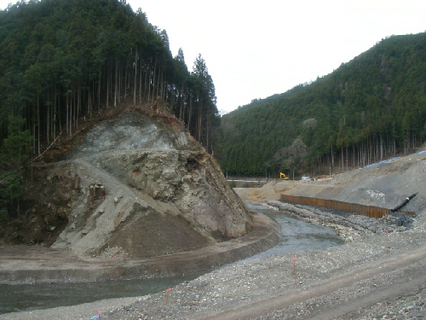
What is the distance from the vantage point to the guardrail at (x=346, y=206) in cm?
4219

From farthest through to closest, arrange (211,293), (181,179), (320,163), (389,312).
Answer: (320,163), (181,179), (211,293), (389,312)

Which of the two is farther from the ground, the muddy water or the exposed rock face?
the exposed rock face

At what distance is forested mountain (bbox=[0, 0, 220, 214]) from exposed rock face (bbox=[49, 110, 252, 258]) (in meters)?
4.64

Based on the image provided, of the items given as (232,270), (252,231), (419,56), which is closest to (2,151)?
(232,270)

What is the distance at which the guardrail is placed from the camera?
42.2 metres

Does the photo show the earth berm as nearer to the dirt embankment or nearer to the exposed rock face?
the dirt embankment

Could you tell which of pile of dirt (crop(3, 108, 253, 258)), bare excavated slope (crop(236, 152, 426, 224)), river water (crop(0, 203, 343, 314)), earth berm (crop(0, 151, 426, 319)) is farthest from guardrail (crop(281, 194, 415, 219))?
river water (crop(0, 203, 343, 314))

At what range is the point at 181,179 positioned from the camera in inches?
1200

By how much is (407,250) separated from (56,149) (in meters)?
32.5

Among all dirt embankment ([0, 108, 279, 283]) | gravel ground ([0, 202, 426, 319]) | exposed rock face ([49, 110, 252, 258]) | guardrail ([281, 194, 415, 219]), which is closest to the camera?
gravel ground ([0, 202, 426, 319])

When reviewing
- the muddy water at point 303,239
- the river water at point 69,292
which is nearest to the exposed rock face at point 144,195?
the river water at point 69,292

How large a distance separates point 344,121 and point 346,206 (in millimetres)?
91111

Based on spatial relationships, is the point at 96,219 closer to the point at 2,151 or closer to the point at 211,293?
the point at 2,151

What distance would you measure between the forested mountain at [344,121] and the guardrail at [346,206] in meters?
20.9
